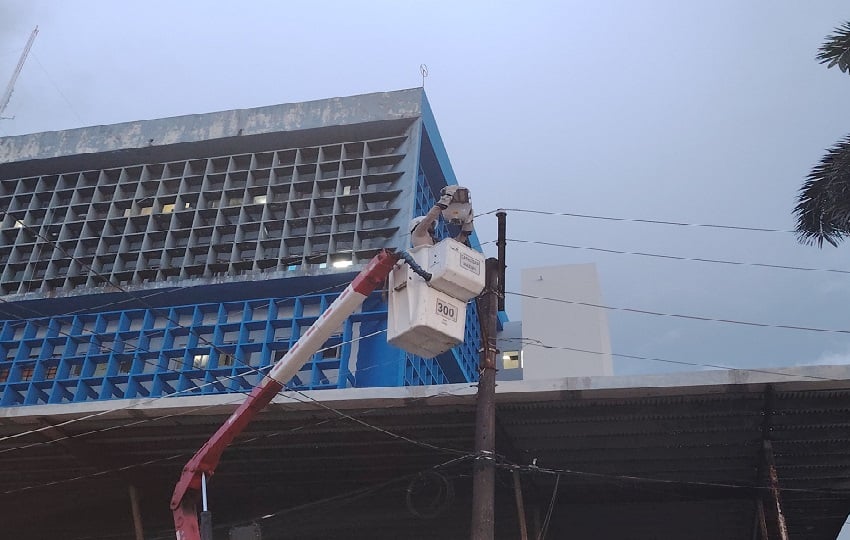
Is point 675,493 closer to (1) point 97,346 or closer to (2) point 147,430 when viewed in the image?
(2) point 147,430

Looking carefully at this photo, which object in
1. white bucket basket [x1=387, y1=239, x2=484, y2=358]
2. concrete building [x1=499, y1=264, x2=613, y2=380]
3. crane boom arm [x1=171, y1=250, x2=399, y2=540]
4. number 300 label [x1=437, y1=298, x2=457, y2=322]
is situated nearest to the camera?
white bucket basket [x1=387, y1=239, x2=484, y2=358]

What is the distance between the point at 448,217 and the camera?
11000mm

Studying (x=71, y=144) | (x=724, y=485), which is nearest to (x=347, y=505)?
(x=724, y=485)

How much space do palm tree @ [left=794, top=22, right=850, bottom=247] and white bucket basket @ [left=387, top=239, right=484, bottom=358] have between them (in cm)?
1295

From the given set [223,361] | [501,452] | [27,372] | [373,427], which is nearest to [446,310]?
[373,427]

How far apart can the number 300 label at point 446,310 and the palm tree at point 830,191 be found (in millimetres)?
13520

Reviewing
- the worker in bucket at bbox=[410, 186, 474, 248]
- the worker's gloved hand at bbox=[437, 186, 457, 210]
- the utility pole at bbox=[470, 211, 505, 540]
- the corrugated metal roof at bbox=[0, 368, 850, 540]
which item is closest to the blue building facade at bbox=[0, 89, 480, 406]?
the corrugated metal roof at bbox=[0, 368, 850, 540]

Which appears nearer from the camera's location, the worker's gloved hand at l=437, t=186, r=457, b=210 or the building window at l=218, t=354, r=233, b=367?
the worker's gloved hand at l=437, t=186, r=457, b=210

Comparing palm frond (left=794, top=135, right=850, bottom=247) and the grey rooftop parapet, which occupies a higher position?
the grey rooftop parapet

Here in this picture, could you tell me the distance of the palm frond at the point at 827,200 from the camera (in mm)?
18875

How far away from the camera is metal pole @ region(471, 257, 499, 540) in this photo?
11344 millimetres

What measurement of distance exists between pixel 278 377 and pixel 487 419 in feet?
10.7

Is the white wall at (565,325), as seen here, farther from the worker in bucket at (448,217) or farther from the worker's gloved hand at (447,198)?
the worker's gloved hand at (447,198)

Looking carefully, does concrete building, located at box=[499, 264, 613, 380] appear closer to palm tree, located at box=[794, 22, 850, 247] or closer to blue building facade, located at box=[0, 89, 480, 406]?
blue building facade, located at box=[0, 89, 480, 406]
